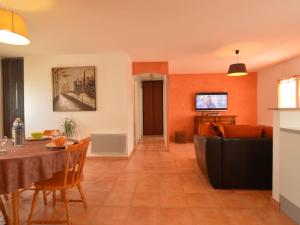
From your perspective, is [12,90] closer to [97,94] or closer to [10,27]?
[97,94]

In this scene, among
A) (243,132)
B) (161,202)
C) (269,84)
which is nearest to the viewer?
(161,202)

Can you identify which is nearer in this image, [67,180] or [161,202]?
[67,180]

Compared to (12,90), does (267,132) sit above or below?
below

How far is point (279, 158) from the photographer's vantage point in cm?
246

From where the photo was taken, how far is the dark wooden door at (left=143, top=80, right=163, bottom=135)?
9.01 meters

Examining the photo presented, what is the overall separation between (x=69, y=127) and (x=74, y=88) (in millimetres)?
951

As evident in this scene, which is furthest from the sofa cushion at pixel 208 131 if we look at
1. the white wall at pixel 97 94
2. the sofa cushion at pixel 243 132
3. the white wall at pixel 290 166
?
the white wall at pixel 97 94

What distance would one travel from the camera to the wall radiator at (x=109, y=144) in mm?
4965

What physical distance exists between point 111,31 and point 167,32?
0.98 m

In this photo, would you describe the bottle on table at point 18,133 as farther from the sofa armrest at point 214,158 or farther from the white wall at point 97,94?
the white wall at point 97,94

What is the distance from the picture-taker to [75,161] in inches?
91.1

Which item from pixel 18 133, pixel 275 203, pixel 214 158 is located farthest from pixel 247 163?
pixel 18 133

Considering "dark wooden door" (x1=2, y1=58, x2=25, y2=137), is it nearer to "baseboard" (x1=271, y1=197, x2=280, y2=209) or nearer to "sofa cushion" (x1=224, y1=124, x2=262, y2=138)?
"sofa cushion" (x1=224, y1=124, x2=262, y2=138)

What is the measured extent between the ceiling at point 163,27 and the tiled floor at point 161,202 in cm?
258
